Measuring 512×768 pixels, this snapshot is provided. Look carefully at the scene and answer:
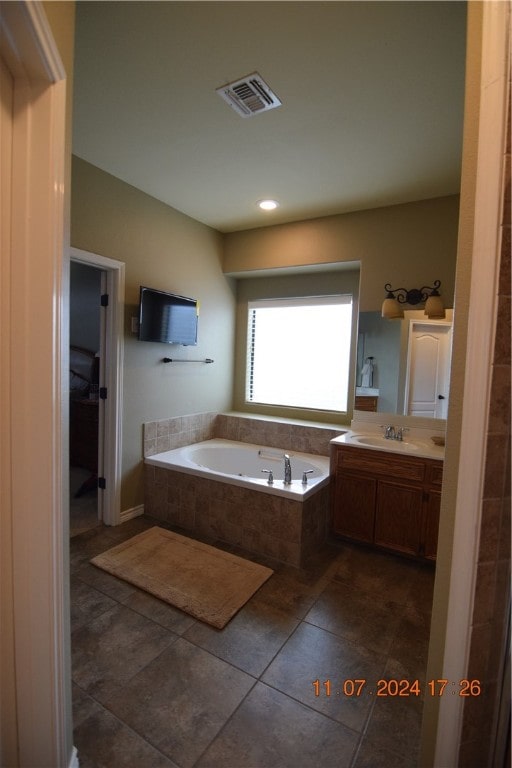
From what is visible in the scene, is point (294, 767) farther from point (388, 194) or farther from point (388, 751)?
point (388, 194)

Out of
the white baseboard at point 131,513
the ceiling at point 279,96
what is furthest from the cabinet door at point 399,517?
the ceiling at point 279,96

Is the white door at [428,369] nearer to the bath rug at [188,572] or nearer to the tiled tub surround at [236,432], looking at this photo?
the tiled tub surround at [236,432]

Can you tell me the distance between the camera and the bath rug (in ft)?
6.58

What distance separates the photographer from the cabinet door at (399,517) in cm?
248

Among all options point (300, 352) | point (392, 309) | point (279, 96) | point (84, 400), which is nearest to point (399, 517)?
point (392, 309)

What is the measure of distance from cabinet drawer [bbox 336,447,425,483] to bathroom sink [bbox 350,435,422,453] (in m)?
0.07

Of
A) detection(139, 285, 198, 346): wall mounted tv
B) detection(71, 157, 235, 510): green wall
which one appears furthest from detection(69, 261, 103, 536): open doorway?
detection(139, 285, 198, 346): wall mounted tv

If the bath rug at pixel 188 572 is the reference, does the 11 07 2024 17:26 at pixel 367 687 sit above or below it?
below

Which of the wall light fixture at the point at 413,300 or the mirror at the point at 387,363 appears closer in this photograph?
the wall light fixture at the point at 413,300

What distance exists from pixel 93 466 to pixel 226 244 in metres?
2.94

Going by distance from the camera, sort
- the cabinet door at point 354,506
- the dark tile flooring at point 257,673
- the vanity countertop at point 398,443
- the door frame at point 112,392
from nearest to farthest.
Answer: the dark tile flooring at point 257,673, the vanity countertop at point 398,443, the cabinet door at point 354,506, the door frame at point 112,392

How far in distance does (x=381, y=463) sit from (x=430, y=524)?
506 mm

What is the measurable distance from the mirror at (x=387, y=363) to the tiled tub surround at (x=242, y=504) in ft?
1.55

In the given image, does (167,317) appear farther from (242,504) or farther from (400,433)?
(400,433)
